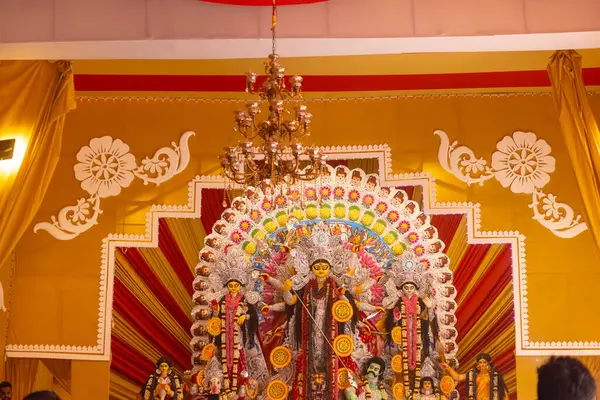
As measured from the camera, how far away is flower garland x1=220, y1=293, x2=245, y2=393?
715cm

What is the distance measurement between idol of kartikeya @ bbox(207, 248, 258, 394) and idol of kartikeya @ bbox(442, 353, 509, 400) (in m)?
1.70

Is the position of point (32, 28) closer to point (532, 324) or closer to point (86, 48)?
point (86, 48)

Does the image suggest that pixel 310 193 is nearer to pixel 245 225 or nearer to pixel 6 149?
pixel 245 225

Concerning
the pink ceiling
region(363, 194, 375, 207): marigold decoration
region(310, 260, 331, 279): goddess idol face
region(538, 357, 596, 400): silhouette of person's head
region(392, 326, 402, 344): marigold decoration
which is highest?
the pink ceiling

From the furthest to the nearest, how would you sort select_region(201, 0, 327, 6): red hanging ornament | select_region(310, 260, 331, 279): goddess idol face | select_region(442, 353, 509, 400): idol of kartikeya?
select_region(310, 260, 331, 279): goddess idol face, select_region(442, 353, 509, 400): idol of kartikeya, select_region(201, 0, 327, 6): red hanging ornament

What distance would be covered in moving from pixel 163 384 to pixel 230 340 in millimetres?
672

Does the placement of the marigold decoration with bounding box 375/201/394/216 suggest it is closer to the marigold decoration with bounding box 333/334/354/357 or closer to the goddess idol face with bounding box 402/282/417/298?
the goddess idol face with bounding box 402/282/417/298

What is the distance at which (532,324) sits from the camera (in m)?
7.16

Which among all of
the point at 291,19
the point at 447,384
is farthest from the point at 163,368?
the point at 291,19

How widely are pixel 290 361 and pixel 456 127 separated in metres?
2.54

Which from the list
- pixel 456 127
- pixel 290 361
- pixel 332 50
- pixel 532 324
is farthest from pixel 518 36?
pixel 290 361

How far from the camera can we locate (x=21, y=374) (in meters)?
7.21

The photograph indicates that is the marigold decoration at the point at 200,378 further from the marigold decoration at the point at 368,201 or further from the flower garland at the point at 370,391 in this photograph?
the marigold decoration at the point at 368,201

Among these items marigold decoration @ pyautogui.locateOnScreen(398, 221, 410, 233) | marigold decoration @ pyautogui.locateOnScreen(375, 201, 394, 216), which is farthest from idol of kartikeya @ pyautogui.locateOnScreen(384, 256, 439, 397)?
marigold decoration @ pyautogui.locateOnScreen(375, 201, 394, 216)
